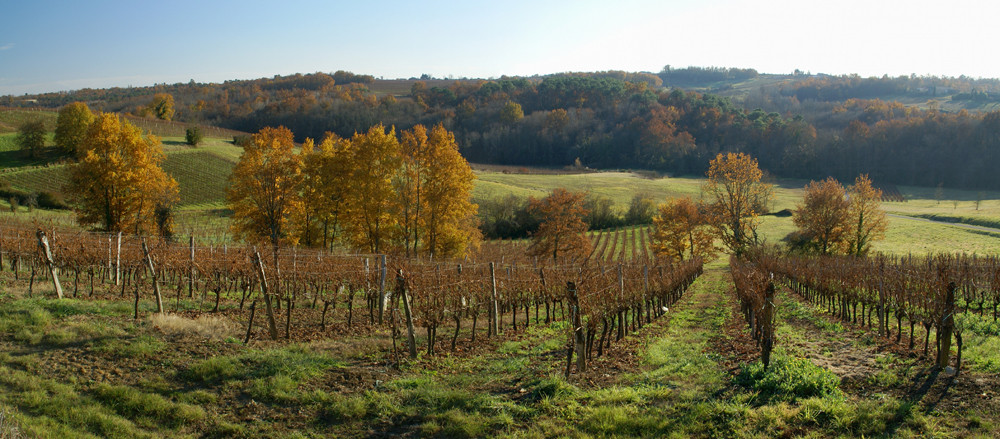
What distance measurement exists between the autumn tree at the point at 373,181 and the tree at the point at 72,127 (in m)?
52.5


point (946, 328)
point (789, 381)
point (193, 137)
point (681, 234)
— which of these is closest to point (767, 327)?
point (789, 381)

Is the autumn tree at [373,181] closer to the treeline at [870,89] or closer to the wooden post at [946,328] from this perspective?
the wooden post at [946,328]

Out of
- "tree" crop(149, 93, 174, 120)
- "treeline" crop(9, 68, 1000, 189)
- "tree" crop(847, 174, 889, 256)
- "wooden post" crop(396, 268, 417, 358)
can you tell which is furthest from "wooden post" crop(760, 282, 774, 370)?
"tree" crop(149, 93, 174, 120)

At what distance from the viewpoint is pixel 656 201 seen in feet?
253

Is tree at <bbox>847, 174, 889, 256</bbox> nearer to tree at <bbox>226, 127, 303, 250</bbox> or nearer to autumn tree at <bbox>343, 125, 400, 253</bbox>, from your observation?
autumn tree at <bbox>343, 125, 400, 253</bbox>

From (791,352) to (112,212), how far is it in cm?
4147

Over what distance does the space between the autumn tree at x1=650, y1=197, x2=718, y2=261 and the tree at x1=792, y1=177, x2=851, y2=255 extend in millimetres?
8555

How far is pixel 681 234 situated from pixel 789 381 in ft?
156

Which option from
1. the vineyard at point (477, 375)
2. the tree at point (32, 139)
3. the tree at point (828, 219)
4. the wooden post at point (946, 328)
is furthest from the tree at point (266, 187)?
the tree at point (32, 139)

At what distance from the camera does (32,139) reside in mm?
65750

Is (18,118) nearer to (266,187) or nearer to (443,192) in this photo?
(266,187)

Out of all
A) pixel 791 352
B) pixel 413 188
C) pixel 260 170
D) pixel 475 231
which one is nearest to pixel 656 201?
pixel 475 231

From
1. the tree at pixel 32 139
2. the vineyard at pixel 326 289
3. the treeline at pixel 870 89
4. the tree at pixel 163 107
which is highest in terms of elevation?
the treeline at pixel 870 89

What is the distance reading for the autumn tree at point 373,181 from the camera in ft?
112
